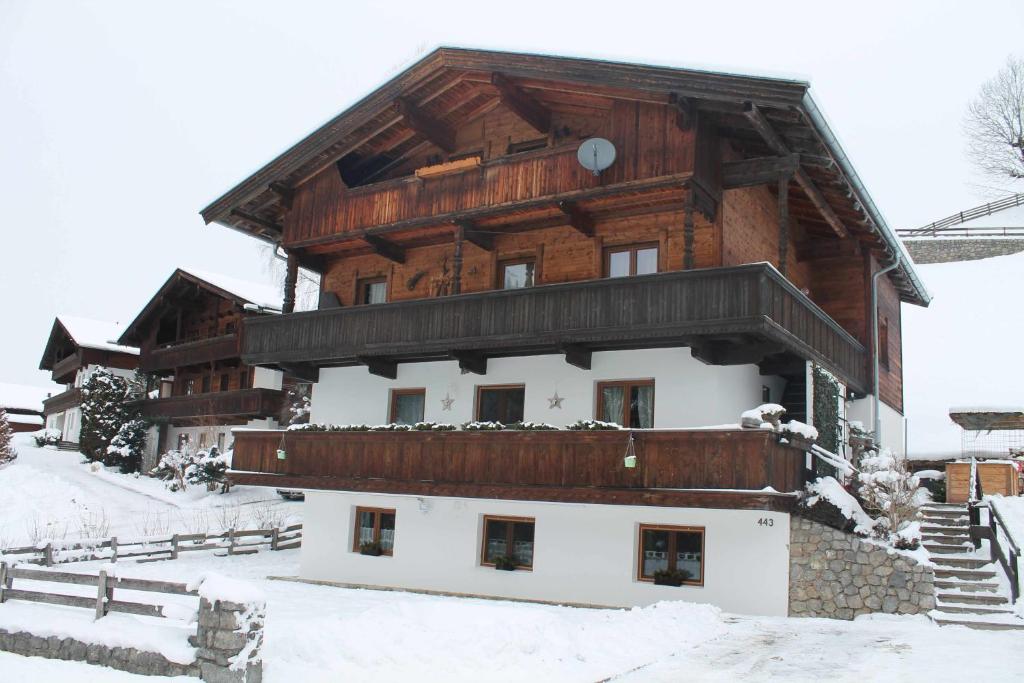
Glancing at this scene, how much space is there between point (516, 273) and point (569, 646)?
10612 mm

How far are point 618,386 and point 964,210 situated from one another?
3728 cm

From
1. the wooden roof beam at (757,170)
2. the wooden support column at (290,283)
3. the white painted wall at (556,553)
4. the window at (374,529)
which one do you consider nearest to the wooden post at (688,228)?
the wooden roof beam at (757,170)

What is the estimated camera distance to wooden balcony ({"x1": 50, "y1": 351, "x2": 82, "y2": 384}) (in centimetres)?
4994

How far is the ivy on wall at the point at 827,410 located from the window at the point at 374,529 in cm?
914

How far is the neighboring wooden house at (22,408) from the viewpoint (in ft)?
236

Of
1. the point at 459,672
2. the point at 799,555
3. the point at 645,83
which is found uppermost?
the point at 645,83

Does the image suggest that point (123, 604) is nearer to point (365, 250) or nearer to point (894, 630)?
point (894, 630)

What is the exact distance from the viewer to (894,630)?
13.8m

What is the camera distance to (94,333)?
47.1 metres

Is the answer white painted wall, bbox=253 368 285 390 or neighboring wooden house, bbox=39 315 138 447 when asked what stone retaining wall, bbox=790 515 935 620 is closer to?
white painted wall, bbox=253 368 285 390

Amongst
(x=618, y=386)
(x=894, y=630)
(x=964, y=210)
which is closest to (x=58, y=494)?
(x=618, y=386)

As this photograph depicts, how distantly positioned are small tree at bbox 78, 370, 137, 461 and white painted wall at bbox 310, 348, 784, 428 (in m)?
22.7

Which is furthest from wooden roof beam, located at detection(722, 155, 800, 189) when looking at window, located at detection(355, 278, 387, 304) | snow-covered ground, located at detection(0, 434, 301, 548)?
snow-covered ground, located at detection(0, 434, 301, 548)

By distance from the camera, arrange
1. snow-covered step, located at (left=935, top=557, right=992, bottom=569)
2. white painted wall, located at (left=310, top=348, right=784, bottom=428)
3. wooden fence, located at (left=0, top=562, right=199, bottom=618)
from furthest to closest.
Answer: white painted wall, located at (left=310, top=348, right=784, bottom=428) → snow-covered step, located at (left=935, top=557, right=992, bottom=569) → wooden fence, located at (left=0, top=562, right=199, bottom=618)
